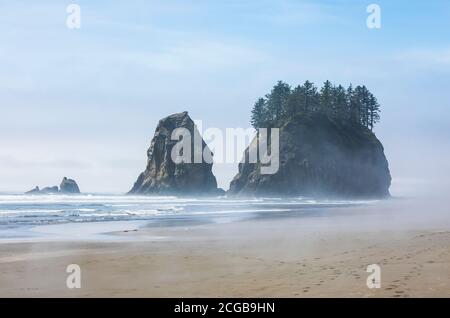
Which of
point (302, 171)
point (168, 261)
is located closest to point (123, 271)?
point (168, 261)

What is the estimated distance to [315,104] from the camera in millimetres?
120562

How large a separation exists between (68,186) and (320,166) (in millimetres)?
83780

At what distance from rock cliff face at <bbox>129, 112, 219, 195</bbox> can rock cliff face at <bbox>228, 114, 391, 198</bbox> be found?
13684mm

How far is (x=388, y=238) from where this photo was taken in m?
20.6

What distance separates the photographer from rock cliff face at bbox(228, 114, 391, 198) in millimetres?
103750

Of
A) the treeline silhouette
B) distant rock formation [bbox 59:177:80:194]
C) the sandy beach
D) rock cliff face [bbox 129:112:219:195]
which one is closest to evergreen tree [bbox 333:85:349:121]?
the treeline silhouette

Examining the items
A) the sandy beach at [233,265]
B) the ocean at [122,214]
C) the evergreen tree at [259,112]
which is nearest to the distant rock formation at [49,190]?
the evergreen tree at [259,112]

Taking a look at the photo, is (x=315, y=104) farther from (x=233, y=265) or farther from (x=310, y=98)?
(x=233, y=265)

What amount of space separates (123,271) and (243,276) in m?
3.11

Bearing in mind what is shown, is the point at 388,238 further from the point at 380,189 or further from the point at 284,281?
the point at 380,189

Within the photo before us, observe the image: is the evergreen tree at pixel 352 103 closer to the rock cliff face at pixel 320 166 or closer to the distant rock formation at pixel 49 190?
the rock cliff face at pixel 320 166

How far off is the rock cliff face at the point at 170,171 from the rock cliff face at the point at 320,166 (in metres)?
13.7

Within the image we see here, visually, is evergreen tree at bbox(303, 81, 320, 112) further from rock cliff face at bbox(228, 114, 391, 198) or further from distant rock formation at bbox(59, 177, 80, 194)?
distant rock formation at bbox(59, 177, 80, 194)

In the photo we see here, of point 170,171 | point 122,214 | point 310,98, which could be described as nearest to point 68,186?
point 170,171
